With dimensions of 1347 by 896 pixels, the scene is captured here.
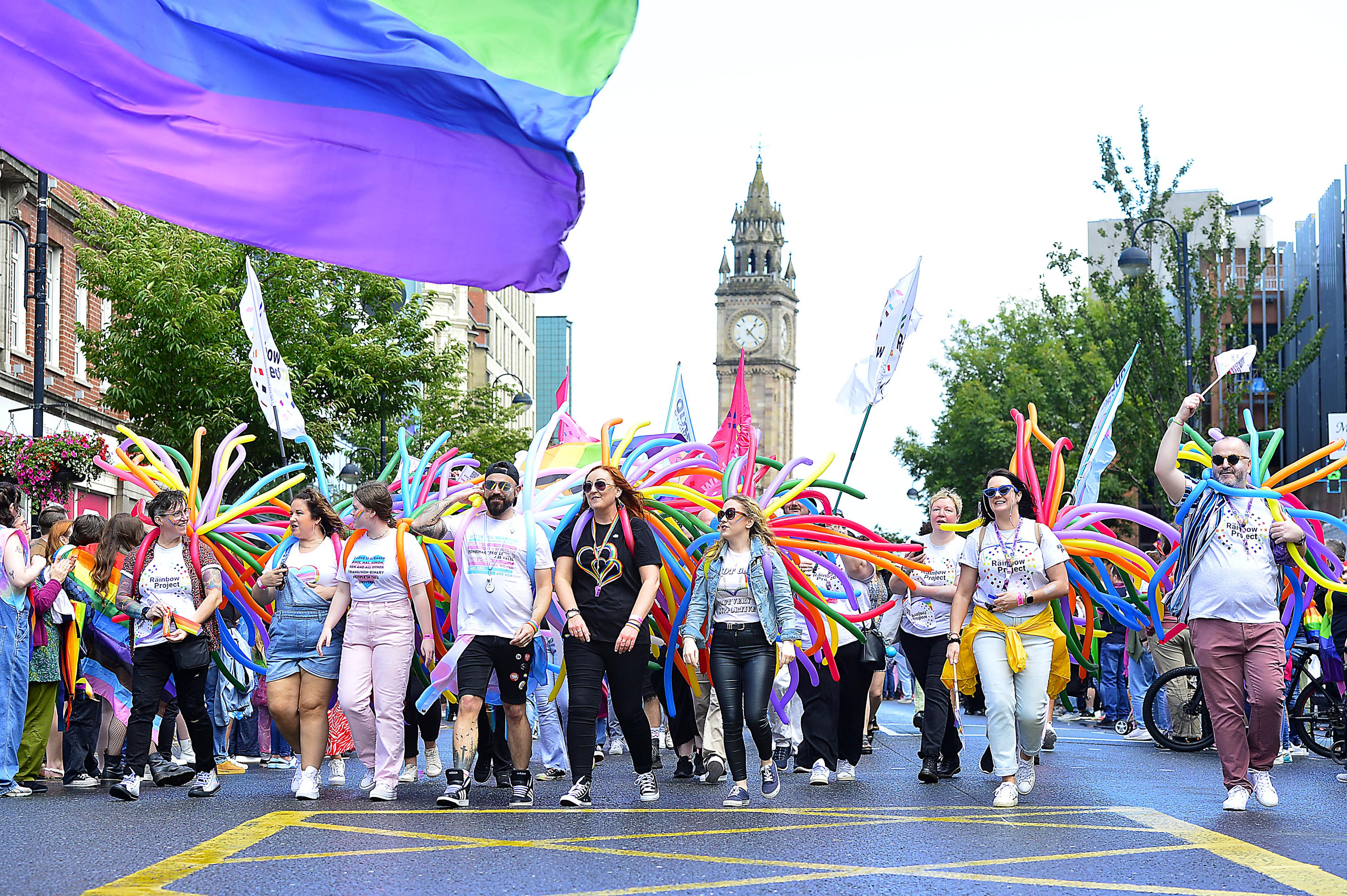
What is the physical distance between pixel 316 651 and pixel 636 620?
73.0 inches

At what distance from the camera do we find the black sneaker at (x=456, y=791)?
346 inches

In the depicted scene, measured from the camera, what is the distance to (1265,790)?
892cm

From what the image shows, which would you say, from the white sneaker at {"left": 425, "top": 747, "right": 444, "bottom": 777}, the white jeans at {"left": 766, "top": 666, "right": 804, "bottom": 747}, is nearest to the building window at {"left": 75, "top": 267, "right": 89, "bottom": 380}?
the white jeans at {"left": 766, "top": 666, "right": 804, "bottom": 747}

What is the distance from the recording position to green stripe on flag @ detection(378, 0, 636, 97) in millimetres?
6777

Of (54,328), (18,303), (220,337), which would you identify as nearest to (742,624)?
(220,337)

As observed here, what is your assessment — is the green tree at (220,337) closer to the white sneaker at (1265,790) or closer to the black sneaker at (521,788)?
the black sneaker at (521,788)

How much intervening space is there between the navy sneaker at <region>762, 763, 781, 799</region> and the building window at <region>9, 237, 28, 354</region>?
63.6 ft

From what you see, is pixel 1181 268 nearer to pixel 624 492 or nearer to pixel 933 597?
pixel 933 597

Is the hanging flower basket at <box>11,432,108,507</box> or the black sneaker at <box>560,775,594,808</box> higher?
the hanging flower basket at <box>11,432,108,507</box>

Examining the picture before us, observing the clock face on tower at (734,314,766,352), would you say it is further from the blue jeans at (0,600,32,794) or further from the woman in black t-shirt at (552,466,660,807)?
the woman in black t-shirt at (552,466,660,807)

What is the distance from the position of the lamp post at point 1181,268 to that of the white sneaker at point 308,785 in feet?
56.2

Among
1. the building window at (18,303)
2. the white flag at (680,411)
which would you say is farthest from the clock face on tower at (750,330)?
the white flag at (680,411)

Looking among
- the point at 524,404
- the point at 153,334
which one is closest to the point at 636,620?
the point at 153,334

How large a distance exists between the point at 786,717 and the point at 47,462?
319 inches
